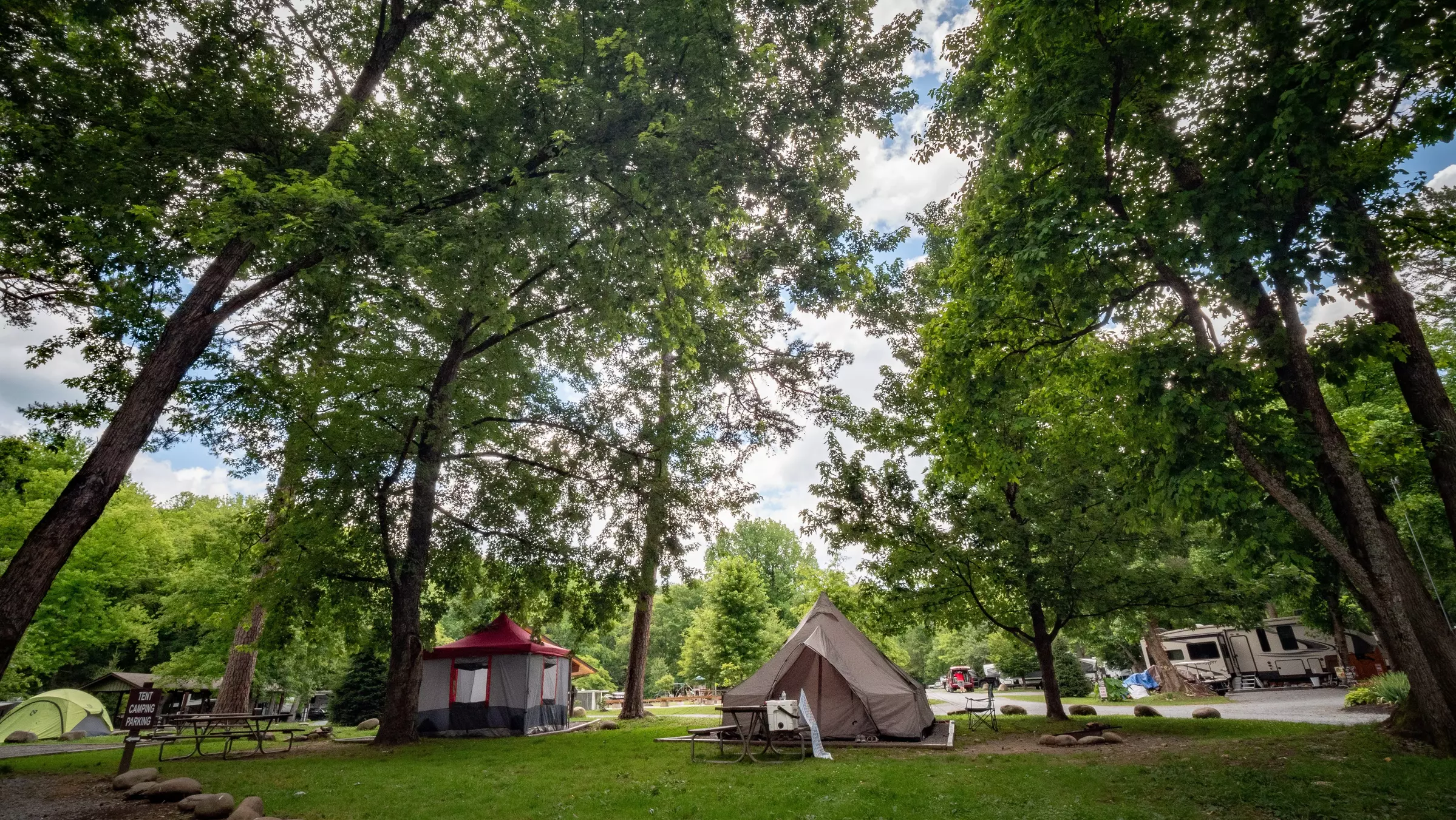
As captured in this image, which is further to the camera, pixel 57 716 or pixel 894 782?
pixel 57 716

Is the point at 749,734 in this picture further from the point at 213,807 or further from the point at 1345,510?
the point at 1345,510

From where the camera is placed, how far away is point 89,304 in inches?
348

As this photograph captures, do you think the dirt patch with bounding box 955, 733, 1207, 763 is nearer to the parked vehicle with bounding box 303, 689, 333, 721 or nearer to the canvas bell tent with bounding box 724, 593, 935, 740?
the canvas bell tent with bounding box 724, 593, 935, 740

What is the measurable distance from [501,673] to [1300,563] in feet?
57.5

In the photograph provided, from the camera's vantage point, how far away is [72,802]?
7.34 m

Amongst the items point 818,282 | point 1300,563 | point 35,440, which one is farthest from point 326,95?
point 1300,563

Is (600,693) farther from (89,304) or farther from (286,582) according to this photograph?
(89,304)

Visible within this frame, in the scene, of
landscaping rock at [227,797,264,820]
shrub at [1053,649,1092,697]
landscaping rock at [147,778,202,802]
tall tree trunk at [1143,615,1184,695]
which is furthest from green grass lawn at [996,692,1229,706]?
landscaping rock at [147,778,202,802]

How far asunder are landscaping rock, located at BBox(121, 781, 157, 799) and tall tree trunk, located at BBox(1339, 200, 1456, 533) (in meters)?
15.1

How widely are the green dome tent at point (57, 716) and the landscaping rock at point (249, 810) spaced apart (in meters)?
18.9

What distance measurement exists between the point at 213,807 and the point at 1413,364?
14.7m

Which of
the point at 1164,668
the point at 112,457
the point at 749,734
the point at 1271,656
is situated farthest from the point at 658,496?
the point at 1271,656

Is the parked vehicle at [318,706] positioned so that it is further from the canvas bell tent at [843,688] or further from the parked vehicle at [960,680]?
the parked vehicle at [960,680]

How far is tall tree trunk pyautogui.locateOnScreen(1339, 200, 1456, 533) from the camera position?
738cm
